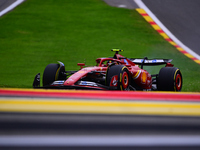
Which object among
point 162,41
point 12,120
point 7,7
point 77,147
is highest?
point 7,7

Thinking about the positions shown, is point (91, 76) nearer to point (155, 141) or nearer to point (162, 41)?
point (155, 141)

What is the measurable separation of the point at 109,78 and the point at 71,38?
839 centimetres

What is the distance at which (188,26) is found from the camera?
16.9 meters

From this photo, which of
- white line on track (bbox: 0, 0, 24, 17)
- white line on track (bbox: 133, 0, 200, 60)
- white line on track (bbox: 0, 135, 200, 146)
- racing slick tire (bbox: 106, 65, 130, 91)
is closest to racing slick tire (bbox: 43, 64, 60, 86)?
racing slick tire (bbox: 106, 65, 130, 91)

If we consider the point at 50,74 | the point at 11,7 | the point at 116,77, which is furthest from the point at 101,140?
the point at 11,7

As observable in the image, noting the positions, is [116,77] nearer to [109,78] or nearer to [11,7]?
[109,78]

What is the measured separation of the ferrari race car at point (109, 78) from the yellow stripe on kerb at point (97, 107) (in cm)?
300

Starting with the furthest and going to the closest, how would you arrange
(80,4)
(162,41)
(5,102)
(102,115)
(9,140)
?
(80,4) → (162,41) → (5,102) → (102,115) → (9,140)

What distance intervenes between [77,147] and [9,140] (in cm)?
50

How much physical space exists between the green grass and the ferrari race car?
2049 mm

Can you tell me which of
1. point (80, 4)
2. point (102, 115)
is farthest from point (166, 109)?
point (80, 4)

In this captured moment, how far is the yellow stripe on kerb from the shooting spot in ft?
8.80

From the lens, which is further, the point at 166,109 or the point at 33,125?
the point at 166,109

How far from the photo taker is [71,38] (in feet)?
47.0
